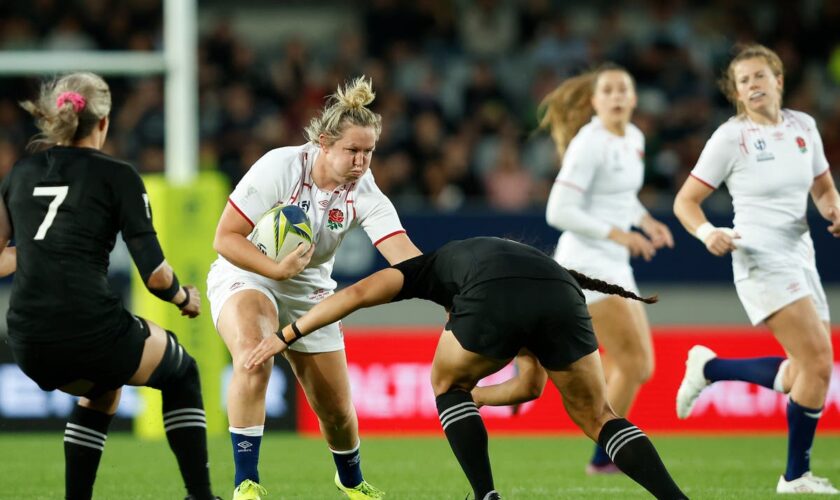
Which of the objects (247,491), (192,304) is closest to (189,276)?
(247,491)

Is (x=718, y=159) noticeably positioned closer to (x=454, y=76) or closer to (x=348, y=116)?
(x=348, y=116)

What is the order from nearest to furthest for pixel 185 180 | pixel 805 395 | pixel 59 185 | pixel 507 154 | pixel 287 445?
pixel 59 185 → pixel 805 395 → pixel 287 445 → pixel 185 180 → pixel 507 154

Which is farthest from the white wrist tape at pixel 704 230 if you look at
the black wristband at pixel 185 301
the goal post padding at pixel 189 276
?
the goal post padding at pixel 189 276

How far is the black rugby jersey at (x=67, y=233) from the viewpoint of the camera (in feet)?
16.3

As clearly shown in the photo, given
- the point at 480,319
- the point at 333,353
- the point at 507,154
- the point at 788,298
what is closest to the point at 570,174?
the point at 788,298

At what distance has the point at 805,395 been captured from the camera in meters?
6.65

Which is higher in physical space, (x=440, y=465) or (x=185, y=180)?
(x=185, y=180)

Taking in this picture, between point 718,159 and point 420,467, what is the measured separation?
2818mm

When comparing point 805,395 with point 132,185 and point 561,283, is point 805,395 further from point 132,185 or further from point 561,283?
point 132,185

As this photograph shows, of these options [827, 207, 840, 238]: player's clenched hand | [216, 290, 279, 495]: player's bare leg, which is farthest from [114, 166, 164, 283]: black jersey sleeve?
[827, 207, 840, 238]: player's clenched hand

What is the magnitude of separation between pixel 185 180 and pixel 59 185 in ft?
18.3

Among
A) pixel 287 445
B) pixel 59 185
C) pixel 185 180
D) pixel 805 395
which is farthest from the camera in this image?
pixel 185 180

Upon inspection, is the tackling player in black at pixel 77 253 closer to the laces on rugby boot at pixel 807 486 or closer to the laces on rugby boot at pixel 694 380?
the laces on rugby boot at pixel 807 486

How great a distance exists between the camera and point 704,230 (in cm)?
674
